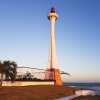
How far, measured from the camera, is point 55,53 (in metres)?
64.2

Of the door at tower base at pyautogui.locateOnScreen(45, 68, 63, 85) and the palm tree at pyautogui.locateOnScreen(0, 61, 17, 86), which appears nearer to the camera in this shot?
the palm tree at pyautogui.locateOnScreen(0, 61, 17, 86)

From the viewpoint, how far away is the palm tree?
4533cm

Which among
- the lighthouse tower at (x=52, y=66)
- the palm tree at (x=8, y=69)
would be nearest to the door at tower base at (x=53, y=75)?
the lighthouse tower at (x=52, y=66)

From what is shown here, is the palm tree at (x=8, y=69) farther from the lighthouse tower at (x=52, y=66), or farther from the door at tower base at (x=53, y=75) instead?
the door at tower base at (x=53, y=75)

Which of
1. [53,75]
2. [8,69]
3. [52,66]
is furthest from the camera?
[52,66]

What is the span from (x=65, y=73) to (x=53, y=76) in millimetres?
10332

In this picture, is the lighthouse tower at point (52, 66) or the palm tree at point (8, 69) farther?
the lighthouse tower at point (52, 66)

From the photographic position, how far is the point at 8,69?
4578 cm

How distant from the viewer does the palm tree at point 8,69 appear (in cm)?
4533

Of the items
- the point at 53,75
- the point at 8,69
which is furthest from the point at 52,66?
the point at 8,69

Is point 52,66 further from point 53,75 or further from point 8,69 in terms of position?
point 8,69

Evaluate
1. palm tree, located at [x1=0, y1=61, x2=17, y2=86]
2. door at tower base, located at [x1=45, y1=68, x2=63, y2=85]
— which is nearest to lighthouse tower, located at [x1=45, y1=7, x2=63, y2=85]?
door at tower base, located at [x1=45, y1=68, x2=63, y2=85]

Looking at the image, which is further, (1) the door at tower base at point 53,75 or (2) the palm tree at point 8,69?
(1) the door at tower base at point 53,75

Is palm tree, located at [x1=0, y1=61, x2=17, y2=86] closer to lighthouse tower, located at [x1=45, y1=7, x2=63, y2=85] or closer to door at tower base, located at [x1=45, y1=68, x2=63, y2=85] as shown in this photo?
lighthouse tower, located at [x1=45, y1=7, x2=63, y2=85]
